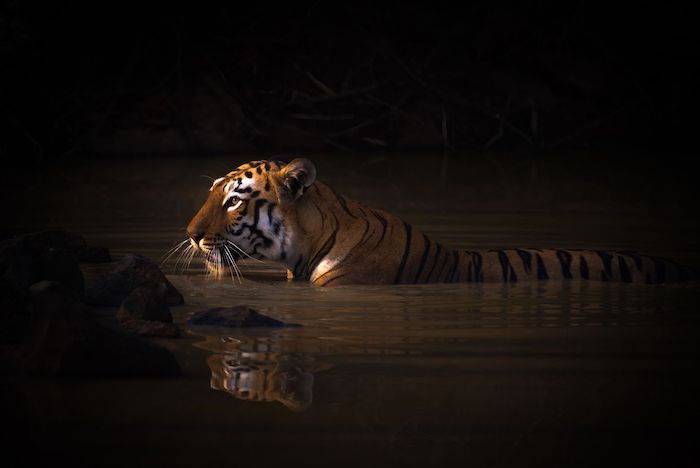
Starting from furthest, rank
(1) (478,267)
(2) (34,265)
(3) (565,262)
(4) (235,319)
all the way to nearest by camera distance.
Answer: (3) (565,262) → (1) (478,267) → (2) (34,265) → (4) (235,319)

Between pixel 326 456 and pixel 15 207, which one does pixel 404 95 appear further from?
pixel 326 456

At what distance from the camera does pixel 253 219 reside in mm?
5145

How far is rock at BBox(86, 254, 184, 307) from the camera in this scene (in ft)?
15.2

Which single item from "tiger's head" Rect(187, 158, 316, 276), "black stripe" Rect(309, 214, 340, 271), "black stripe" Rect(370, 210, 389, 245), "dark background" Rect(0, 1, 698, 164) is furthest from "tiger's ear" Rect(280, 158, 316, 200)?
"dark background" Rect(0, 1, 698, 164)

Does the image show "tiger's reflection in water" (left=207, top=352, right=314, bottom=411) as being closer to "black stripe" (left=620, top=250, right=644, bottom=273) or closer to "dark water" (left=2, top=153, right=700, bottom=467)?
"dark water" (left=2, top=153, right=700, bottom=467)

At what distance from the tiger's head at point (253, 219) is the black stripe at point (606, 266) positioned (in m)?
1.27

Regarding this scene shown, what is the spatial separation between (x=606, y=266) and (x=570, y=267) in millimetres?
149

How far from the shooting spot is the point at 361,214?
5.26m

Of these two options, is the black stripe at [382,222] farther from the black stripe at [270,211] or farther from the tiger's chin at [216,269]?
the tiger's chin at [216,269]

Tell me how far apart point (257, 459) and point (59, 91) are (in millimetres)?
10689

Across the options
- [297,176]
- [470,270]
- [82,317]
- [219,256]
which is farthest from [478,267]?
[82,317]

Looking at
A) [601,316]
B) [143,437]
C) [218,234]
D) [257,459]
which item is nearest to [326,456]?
[257,459]

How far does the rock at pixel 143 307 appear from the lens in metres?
4.16

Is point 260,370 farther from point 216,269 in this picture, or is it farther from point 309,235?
point 216,269
